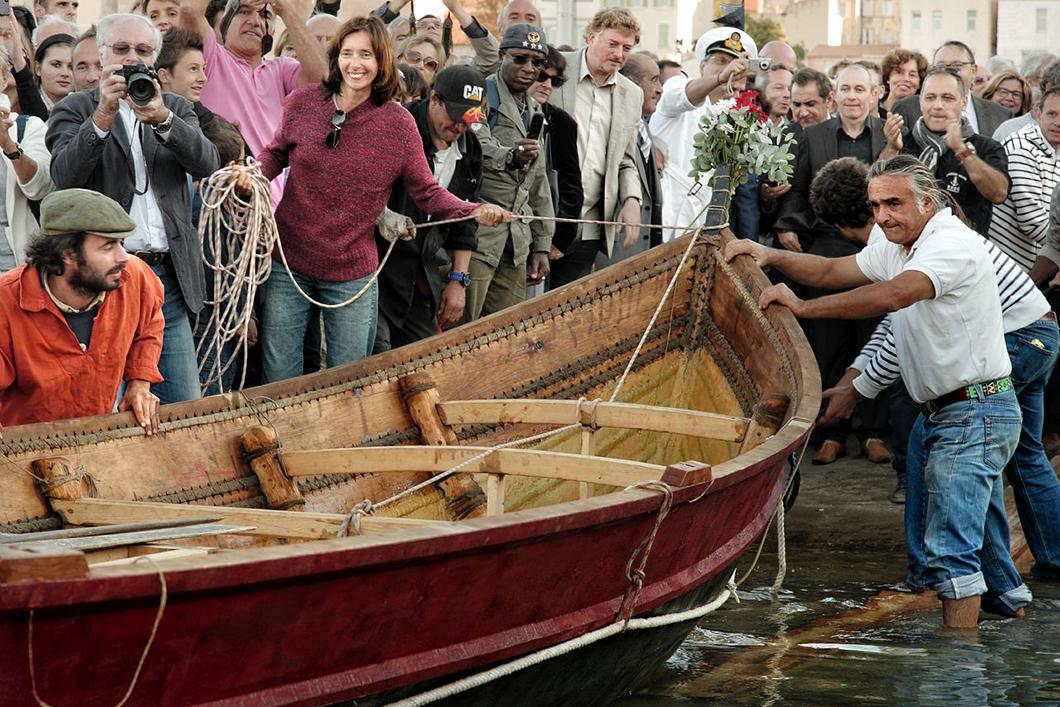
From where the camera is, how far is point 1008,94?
1129cm

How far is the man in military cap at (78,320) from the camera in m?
5.57

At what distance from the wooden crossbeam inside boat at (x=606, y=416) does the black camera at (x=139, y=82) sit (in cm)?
179

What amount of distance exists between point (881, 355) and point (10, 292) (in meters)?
3.71

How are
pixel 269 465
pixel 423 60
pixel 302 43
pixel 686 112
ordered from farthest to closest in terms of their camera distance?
pixel 686 112 → pixel 423 60 → pixel 302 43 → pixel 269 465

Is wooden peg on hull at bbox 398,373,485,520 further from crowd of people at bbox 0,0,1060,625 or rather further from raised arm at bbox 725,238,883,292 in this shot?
raised arm at bbox 725,238,883,292

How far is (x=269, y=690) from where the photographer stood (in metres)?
3.95

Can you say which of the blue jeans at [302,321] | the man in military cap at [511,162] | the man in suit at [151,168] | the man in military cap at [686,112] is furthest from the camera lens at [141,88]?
the man in military cap at [686,112]

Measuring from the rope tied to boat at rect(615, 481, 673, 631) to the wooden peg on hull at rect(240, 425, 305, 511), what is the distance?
5.43 ft

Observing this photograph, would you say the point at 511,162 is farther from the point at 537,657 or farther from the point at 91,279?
the point at 537,657

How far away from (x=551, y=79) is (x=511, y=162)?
2.27ft

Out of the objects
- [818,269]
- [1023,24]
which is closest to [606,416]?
[818,269]

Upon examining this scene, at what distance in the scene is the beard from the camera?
5.62 meters

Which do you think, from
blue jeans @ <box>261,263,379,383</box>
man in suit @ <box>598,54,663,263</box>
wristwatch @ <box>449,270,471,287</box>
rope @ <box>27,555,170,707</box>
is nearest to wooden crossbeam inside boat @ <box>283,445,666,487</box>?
blue jeans @ <box>261,263,379,383</box>

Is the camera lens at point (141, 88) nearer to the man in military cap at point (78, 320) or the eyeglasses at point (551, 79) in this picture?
the man in military cap at point (78, 320)
